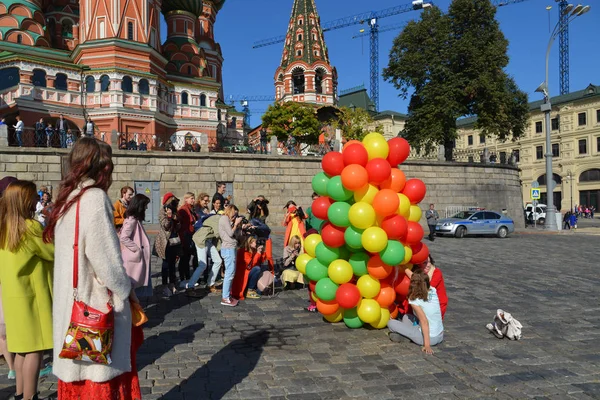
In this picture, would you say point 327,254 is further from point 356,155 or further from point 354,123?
point 354,123

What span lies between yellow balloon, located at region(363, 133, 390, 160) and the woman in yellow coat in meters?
4.16

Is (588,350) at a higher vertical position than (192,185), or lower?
lower

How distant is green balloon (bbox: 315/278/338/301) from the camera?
630 centimetres

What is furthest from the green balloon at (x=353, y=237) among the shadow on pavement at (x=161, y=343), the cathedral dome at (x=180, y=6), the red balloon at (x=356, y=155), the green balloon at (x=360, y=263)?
the cathedral dome at (x=180, y=6)

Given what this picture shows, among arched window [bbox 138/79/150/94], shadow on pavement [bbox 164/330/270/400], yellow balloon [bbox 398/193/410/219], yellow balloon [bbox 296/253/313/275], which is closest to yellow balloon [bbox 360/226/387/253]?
yellow balloon [bbox 398/193/410/219]

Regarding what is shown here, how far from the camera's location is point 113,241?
8.57 feet

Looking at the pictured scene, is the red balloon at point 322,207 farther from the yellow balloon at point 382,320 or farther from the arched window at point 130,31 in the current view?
the arched window at point 130,31

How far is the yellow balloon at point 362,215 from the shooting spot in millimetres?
5883

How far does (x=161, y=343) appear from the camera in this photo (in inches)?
227

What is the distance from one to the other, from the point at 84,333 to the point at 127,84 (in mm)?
34812

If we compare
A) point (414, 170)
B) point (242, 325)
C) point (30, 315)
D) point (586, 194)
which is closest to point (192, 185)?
point (414, 170)

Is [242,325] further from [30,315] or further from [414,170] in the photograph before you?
[414,170]

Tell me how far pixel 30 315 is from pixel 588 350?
6.14 metres

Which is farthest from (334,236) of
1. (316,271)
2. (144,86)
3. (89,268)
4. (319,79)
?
(319,79)
